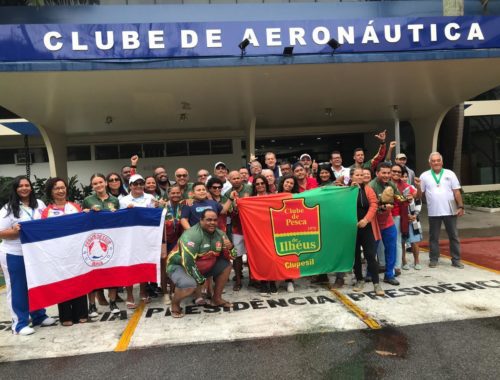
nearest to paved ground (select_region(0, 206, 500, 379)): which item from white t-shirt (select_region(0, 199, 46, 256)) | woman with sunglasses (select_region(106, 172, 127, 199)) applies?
white t-shirt (select_region(0, 199, 46, 256))

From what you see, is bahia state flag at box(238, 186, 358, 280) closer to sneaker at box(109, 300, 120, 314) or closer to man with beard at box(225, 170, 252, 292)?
man with beard at box(225, 170, 252, 292)

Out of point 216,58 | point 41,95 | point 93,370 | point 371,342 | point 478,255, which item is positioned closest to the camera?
point 93,370

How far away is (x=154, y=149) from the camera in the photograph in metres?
18.2

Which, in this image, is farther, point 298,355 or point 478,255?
point 478,255

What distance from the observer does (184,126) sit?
16.2 metres

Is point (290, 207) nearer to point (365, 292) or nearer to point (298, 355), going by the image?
point (365, 292)

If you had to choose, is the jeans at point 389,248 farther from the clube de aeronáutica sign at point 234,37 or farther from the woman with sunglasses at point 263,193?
the clube de aeronáutica sign at point 234,37

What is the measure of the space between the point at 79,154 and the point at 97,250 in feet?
48.3

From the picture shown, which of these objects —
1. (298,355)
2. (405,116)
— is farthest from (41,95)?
(405,116)

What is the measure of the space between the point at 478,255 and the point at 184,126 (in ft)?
39.0

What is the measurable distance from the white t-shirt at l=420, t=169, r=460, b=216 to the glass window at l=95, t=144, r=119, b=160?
14.8 metres

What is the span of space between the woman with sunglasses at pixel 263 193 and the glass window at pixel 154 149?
13.4 m

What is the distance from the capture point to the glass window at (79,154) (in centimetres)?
1803

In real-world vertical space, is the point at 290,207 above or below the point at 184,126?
below
